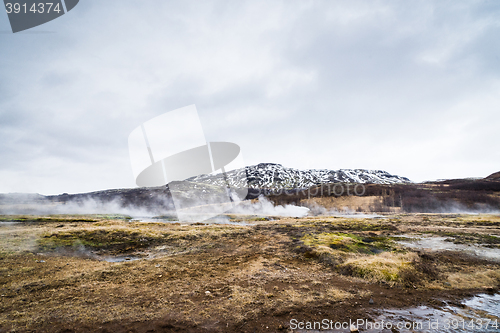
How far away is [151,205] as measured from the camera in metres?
108

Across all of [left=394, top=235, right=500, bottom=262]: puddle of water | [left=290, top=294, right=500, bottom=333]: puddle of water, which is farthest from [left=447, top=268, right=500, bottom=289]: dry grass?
[left=394, top=235, right=500, bottom=262]: puddle of water

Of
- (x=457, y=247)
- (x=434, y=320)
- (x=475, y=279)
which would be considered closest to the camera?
(x=434, y=320)

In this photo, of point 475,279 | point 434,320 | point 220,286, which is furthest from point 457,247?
point 220,286

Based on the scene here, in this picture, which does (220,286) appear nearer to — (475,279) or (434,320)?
(434,320)

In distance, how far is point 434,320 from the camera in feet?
25.2

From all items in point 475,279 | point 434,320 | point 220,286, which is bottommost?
point 475,279

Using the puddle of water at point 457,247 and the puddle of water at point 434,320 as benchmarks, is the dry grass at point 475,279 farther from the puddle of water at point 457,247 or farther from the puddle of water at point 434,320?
the puddle of water at point 457,247

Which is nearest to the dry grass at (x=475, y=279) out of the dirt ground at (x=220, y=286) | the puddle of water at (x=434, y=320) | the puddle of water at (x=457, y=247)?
the dirt ground at (x=220, y=286)

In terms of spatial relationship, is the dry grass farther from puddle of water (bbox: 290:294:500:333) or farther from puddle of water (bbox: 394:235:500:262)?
puddle of water (bbox: 394:235:500:262)

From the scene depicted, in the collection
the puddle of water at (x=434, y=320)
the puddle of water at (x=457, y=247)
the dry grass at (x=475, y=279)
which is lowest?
the puddle of water at (x=457, y=247)

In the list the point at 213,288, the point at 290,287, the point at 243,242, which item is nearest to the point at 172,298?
the point at 213,288

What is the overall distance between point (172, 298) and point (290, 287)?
18.6ft

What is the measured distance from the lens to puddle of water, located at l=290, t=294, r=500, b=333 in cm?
716

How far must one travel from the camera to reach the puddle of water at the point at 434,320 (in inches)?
282
